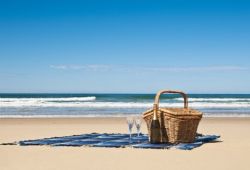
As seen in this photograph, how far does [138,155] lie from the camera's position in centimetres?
602

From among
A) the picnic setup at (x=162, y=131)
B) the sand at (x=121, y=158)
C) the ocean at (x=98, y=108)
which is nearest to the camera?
the sand at (x=121, y=158)

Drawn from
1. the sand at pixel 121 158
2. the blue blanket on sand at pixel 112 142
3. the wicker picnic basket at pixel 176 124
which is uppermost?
the wicker picnic basket at pixel 176 124

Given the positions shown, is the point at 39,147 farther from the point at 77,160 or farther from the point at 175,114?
the point at 175,114

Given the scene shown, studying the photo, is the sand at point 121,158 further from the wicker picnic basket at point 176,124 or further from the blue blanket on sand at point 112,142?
the wicker picnic basket at point 176,124

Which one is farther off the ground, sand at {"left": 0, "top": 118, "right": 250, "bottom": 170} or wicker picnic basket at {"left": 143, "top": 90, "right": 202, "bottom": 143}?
wicker picnic basket at {"left": 143, "top": 90, "right": 202, "bottom": 143}

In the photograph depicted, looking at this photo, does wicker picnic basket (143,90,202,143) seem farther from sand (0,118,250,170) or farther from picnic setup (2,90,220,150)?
sand (0,118,250,170)

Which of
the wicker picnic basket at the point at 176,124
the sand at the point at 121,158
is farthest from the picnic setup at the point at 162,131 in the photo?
the sand at the point at 121,158

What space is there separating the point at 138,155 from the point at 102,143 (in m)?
1.25

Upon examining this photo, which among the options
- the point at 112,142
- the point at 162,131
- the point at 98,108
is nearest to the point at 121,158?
the point at 112,142

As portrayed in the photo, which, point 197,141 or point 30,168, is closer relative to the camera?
point 30,168

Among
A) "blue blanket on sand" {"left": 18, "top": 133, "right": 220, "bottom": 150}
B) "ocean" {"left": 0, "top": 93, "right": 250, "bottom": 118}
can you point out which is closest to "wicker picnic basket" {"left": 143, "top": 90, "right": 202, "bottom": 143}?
"blue blanket on sand" {"left": 18, "top": 133, "right": 220, "bottom": 150}

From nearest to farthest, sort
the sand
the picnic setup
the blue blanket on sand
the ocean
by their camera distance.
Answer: the sand, the blue blanket on sand, the picnic setup, the ocean

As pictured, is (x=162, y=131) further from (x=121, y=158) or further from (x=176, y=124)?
(x=121, y=158)

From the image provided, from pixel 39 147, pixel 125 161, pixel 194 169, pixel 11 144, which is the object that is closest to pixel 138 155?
pixel 125 161
